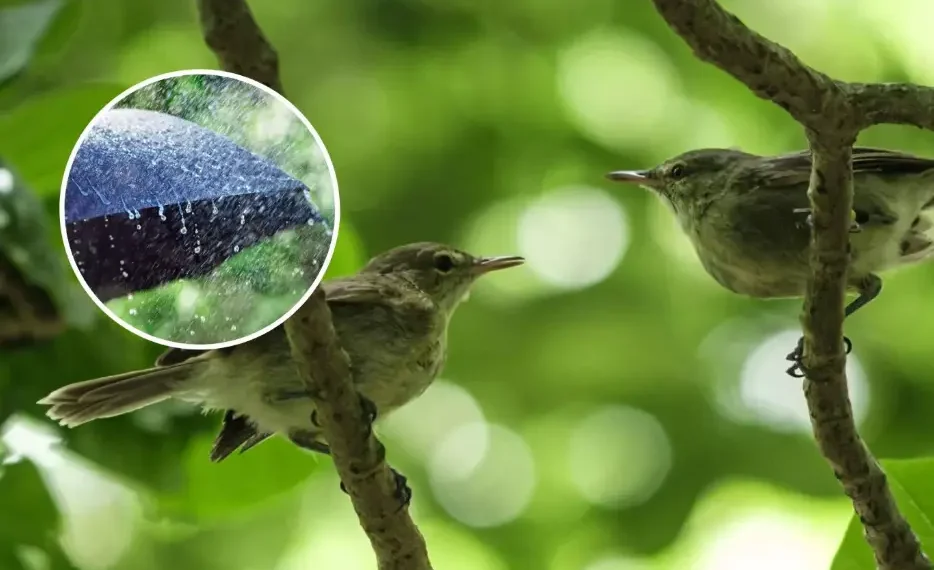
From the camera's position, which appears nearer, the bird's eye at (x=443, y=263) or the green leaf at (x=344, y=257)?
the green leaf at (x=344, y=257)

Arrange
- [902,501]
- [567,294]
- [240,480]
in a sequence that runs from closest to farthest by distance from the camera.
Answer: [902,501]
[240,480]
[567,294]

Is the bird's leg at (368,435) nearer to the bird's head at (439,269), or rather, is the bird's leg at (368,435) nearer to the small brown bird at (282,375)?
the small brown bird at (282,375)

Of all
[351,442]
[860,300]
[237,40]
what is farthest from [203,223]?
[860,300]

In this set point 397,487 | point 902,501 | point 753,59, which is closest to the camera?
point 753,59

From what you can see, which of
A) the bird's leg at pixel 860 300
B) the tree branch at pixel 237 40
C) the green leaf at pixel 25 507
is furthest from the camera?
the green leaf at pixel 25 507

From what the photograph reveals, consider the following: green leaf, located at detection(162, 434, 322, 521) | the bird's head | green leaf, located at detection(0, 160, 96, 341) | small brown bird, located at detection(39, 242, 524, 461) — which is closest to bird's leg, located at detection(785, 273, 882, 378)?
small brown bird, located at detection(39, 242, 524, 461)

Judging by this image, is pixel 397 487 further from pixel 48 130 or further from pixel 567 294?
pixel 567 294

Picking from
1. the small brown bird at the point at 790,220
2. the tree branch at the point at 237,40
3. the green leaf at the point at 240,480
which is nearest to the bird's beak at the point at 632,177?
the small brown bird at the point at 790,220
